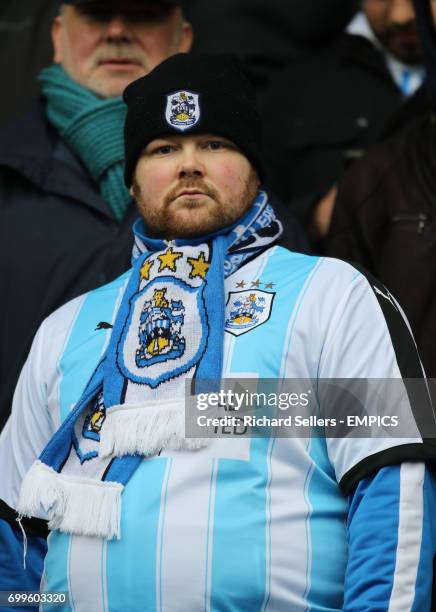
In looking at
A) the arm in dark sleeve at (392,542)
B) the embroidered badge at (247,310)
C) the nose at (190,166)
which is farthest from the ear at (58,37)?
the arm in dark sleeve at (392,542)

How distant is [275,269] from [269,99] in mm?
2061

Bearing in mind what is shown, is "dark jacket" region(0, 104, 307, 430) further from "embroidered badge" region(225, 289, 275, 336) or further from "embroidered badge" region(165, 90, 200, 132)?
"embroidered badge" region(225, 289, 275, 336)

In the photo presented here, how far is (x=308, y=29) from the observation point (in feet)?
18.0

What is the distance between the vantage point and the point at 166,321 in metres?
3.06

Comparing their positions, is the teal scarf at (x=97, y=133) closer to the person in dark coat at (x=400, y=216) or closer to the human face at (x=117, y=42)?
the human face at (x=117, y=42)

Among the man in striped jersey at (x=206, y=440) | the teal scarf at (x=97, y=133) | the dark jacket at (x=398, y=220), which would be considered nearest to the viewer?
the man in striped jersey at (x=206, y=440)

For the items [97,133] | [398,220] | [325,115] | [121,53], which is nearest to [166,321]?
[398,220]

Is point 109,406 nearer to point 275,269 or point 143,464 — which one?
point 143,464

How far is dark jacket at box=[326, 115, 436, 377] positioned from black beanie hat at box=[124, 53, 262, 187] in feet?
1.86

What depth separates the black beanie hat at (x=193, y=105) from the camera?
11.0 feet

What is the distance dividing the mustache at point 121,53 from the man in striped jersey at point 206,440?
2.97 feet

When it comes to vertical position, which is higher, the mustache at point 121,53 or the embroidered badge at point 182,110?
the mustache at point 121,53

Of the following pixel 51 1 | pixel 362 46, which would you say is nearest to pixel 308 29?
pixel 362 46

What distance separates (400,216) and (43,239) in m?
1.13
